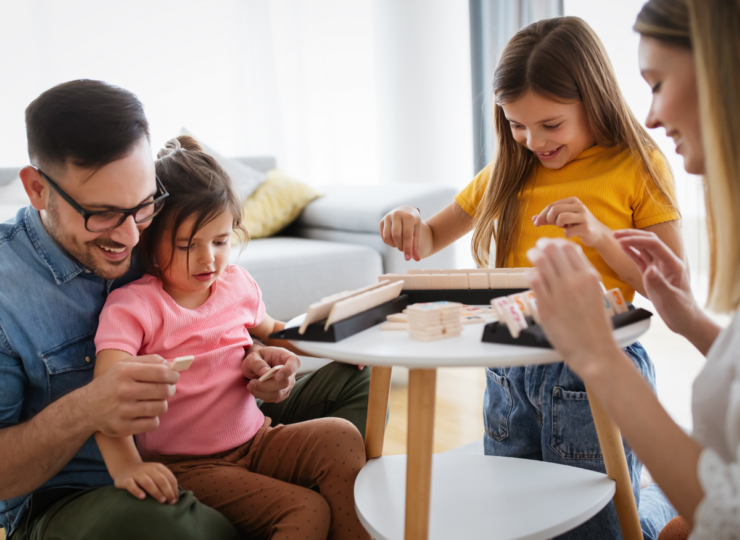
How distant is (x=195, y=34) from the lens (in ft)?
10.7

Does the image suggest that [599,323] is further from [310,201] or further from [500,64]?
[310,201]

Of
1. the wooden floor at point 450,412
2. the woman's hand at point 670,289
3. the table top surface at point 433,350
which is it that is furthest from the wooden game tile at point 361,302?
the wooden floor at point 450,412

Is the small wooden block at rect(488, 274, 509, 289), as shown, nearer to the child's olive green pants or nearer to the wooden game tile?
the wooden game tile

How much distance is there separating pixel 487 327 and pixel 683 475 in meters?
0.27

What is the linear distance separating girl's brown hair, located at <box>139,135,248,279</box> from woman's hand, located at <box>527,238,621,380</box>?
0.63 m

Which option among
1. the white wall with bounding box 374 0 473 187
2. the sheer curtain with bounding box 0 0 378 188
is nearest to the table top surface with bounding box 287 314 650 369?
the sheer curtain with bounding box 0 0 378 188

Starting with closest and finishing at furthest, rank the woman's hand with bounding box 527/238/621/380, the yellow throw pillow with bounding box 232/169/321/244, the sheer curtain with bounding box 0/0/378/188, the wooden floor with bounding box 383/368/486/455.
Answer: the woman's hand with bounding box 527/238/621/380 → the wooden floor with bounding box 383/368/486/455 → the yellow throw pillow with bounding box 232/169/321/244 → the sheer curtain with bounding box 0/0/378/188

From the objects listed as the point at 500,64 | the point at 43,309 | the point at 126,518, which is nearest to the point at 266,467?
the point at 126,518

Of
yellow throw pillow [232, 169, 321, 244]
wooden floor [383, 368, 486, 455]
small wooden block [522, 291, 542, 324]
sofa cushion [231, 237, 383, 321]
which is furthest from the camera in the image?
yellow throw pillow [232, 169, 321, 244]

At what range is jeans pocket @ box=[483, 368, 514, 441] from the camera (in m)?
1.31

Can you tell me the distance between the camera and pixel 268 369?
3.78 ft

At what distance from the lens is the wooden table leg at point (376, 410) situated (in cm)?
113

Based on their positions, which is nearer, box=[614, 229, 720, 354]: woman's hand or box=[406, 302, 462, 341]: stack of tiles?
box=[406, 302, 462, 341]: stack of tiles

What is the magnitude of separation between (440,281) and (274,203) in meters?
1.80
